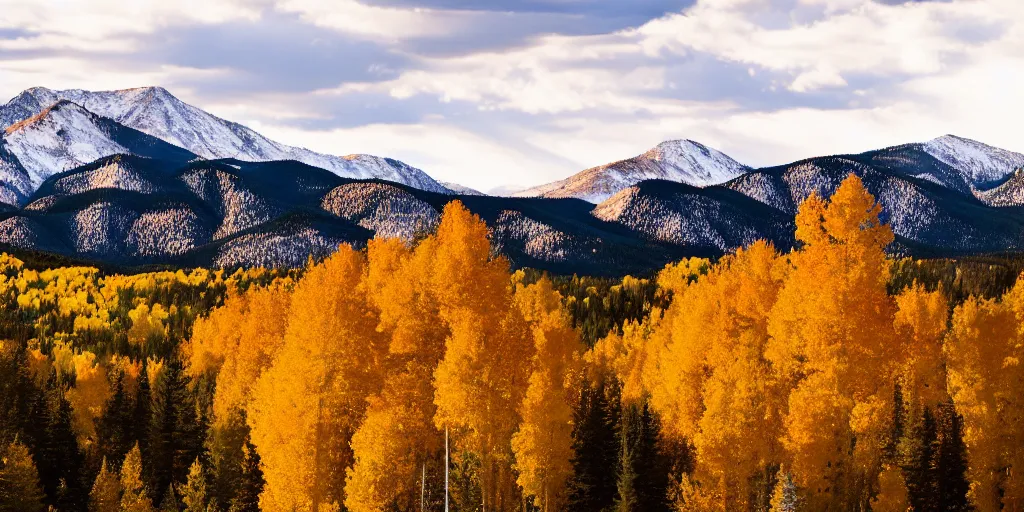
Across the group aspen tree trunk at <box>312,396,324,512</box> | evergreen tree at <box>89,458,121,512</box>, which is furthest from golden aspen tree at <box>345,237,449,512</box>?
evergreen tree at <box>89,458,121,512</box>

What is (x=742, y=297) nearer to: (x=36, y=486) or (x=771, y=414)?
(x=771, y=414)

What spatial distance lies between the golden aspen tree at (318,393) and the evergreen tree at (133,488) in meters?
28.5

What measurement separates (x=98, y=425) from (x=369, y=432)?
56.3 meters

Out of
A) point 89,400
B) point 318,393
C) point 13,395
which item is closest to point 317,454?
point 318,393

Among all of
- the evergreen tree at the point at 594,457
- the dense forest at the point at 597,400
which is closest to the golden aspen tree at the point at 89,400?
the dense forest at the point at 597,400

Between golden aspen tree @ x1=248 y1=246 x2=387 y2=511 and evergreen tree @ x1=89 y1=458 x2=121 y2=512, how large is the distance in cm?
3464

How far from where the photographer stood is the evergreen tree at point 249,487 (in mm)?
58500

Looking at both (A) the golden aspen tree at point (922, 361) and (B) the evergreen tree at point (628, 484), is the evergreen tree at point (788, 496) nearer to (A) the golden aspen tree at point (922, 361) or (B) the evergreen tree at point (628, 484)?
(B) the evergreen tree at point (628, 484)

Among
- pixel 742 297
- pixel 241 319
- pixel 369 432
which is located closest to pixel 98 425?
pixel 241 319

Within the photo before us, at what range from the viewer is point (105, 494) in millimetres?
71125

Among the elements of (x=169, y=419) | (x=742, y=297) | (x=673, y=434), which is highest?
(x=742, y=297)

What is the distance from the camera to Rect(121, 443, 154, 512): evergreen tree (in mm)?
66125

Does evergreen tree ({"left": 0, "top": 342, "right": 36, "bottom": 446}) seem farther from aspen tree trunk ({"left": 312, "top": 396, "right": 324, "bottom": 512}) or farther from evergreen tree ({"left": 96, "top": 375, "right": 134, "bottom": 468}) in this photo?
aspen tree trunk ({"left": 312, "top": 396, "right": 324, "bottom": 512})

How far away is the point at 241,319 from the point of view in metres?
68.2
